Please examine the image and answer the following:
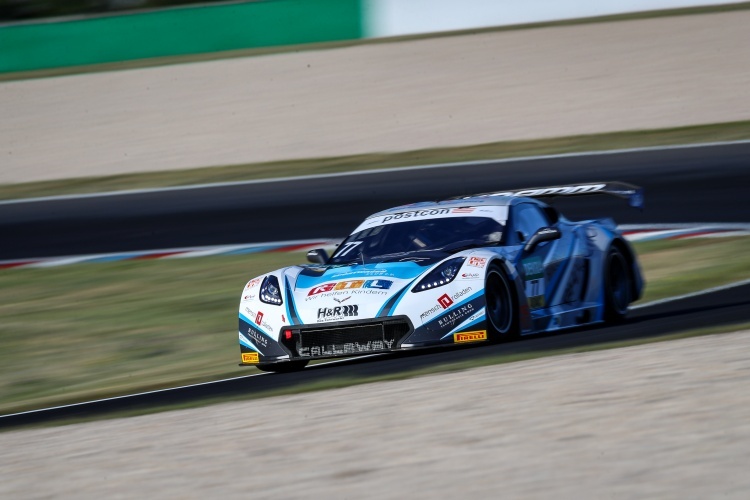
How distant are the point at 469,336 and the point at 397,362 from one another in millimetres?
485

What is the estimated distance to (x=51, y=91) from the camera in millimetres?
27203

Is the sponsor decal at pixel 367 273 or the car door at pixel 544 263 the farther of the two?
the car door at pixel 544 263

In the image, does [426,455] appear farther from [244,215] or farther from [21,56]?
[21,56]

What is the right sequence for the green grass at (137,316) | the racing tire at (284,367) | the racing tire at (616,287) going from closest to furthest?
1. the racing tire at (284,367)
2. the green grass at (137,316)
3. the racing tire at (616,287)

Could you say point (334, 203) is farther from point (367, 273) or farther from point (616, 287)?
point (367, 273)

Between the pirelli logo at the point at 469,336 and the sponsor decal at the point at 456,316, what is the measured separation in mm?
78

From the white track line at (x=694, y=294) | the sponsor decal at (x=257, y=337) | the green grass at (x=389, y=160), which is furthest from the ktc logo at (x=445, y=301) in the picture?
the green grass at (x=389, y=160)

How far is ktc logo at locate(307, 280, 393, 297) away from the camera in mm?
8500

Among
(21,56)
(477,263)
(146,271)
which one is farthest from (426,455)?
(21,56)

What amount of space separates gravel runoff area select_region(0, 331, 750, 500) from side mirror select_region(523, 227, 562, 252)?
1794 millimetres

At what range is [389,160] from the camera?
1950 cm

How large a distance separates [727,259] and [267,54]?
57.5 feet

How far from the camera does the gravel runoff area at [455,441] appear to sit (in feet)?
16.0

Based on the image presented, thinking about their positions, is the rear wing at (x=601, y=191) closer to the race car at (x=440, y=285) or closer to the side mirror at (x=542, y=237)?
the race car at (x=440, y=285)
